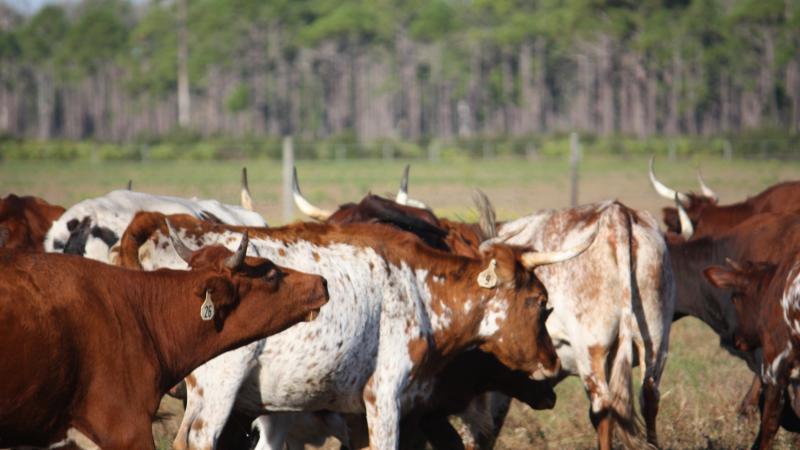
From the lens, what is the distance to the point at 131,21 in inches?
4616

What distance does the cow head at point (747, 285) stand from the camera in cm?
765

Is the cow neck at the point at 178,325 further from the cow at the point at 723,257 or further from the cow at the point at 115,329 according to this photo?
the cow at the point at 723,257

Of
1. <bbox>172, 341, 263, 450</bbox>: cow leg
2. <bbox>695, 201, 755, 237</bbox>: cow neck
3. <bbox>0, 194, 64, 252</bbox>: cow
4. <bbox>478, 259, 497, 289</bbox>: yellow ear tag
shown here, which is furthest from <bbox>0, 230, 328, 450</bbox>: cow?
<bbox>695, 201, 755, 237</bbox>: cow neck

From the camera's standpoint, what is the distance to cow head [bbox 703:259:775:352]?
765cm

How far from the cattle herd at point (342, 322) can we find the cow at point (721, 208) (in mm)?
1738

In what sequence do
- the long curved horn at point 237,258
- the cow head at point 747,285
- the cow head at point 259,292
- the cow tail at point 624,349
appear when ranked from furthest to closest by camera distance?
the cow head at point 747,285
the cow tail at point 624,349
the cow head at point 259,292
the long curved horn at point 237,258

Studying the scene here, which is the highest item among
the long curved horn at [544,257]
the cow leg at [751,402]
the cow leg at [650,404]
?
the long curved horn at [544,257]

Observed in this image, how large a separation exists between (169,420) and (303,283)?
3054mm

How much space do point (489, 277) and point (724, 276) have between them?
237 centimetres

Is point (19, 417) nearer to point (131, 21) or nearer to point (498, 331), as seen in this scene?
point (498, 331)

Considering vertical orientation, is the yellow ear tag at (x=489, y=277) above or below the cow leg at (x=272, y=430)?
above

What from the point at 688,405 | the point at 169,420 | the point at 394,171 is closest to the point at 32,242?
the point at 169,420

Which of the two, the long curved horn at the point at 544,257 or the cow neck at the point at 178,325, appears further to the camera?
the long curved horn at the point at 544,257

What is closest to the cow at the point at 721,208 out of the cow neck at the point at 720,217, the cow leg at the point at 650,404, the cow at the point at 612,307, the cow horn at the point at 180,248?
the cow neck at the point at 720,217
